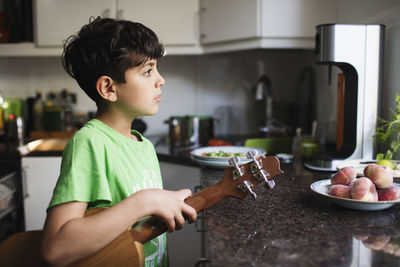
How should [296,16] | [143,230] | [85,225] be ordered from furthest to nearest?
[296,16] → [143,230] → [85,225]

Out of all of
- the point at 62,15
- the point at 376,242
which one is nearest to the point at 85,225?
the point at 376,242

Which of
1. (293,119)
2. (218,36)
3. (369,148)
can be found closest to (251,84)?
(293,119)

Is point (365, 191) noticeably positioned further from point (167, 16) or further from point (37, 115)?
point (37, 115)

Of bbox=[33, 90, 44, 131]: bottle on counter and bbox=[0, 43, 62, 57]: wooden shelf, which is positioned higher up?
bbox=[0, 43, 62, 57]: wooden shelf

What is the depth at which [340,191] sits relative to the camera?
89 centimetres

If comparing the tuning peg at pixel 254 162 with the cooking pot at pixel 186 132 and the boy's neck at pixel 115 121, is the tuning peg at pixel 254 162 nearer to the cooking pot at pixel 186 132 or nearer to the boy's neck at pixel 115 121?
the boy's neck at pixel 115 121

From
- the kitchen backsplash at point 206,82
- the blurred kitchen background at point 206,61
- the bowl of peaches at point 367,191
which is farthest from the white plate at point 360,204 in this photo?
the kitchen backsplash at point 206,82

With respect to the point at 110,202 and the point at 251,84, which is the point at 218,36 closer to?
the point at 251,84

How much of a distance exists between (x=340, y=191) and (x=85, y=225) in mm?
536

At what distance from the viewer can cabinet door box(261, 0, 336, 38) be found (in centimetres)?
188

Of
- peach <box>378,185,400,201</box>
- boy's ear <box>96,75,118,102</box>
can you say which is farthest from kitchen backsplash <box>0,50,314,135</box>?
boy's ear <box>96,75,118,102</box>

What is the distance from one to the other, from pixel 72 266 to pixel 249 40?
60.2 inches

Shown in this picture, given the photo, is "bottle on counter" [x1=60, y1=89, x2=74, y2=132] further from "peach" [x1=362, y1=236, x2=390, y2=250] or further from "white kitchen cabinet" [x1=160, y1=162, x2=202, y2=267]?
"peach" [x1=362, y1=236, x2=390, y2=250]

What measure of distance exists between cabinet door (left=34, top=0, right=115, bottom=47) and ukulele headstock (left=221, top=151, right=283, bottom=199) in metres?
1.70
